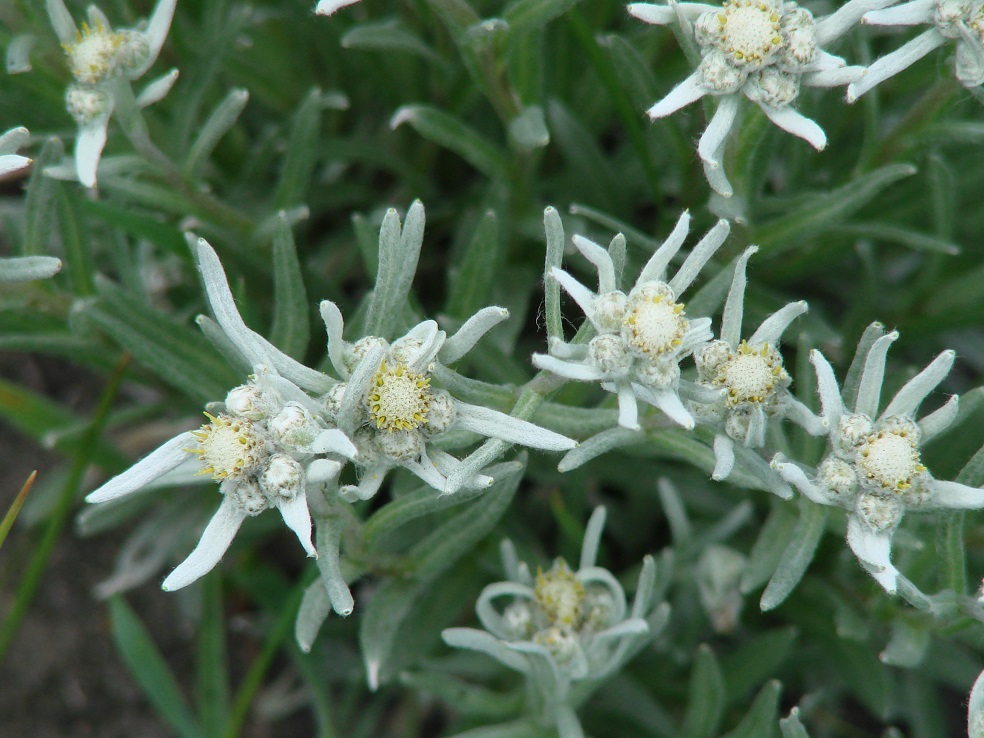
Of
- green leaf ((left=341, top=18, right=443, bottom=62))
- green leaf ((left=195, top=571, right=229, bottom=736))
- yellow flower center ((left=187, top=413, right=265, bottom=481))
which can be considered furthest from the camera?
green leaf ((left=195, top=571, right=229, bottom=736))

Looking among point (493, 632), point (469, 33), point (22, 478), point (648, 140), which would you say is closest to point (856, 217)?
point (648, 140)

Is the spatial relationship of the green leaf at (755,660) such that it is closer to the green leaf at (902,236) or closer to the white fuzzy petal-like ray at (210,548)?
the green leaf at (902,236)

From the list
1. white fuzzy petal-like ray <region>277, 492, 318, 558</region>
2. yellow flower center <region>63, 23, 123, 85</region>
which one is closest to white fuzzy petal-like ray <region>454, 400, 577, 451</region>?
white fuzzy petal-like ray <region>277, 492, 318, 558</region>

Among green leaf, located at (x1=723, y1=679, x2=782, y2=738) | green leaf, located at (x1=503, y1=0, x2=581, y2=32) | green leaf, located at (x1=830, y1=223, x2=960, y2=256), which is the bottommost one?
green leaf, located at (x1=723, y1=679, x2=782, y2=738)

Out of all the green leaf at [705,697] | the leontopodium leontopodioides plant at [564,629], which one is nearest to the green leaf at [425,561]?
the leontopodium leontopodioides plant at [564,629]

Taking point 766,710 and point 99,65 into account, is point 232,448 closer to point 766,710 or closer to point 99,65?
point 99,65

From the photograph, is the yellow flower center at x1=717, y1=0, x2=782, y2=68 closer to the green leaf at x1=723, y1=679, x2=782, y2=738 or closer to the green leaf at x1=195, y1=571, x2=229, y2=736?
the green leaf at x1=723, y1=679, x2=782, y2=738
